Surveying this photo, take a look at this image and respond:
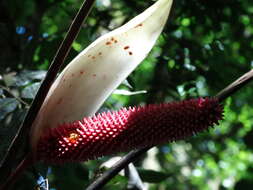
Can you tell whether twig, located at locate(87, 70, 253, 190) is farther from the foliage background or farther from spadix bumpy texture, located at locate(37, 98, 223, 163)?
the foliage background

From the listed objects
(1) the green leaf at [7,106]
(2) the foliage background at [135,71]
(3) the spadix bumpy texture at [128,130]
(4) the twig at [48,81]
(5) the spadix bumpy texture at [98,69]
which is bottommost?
(3) the spadix bumpy texture at [128,130]

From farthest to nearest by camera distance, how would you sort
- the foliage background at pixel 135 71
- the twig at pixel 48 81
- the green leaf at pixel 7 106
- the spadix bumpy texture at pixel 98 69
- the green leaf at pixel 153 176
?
the green leaf at pixel 153 176, the foliage background at pixel 135 71, the green leaf at pixel 7 106, the spadix bumpy texture at pixel 98 69, the twig at pixel 48 81

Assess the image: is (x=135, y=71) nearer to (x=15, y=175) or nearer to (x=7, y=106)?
(x=7, y=106)

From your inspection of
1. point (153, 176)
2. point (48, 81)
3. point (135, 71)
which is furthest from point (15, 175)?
point (135, 71)

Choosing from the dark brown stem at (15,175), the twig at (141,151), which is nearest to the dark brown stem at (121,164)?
the twig at (141,151)

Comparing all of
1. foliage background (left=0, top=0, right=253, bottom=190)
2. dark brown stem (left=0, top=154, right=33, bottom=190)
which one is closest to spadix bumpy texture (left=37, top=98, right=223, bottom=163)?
dark brown stem (left=0, top=154, right=33, bottom=190)

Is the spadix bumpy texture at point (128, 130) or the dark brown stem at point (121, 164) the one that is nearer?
the spadix bumpy texture at point (128, 130)

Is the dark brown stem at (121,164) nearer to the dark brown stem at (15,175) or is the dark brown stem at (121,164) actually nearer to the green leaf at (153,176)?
the dark brown stem at (15,175)
